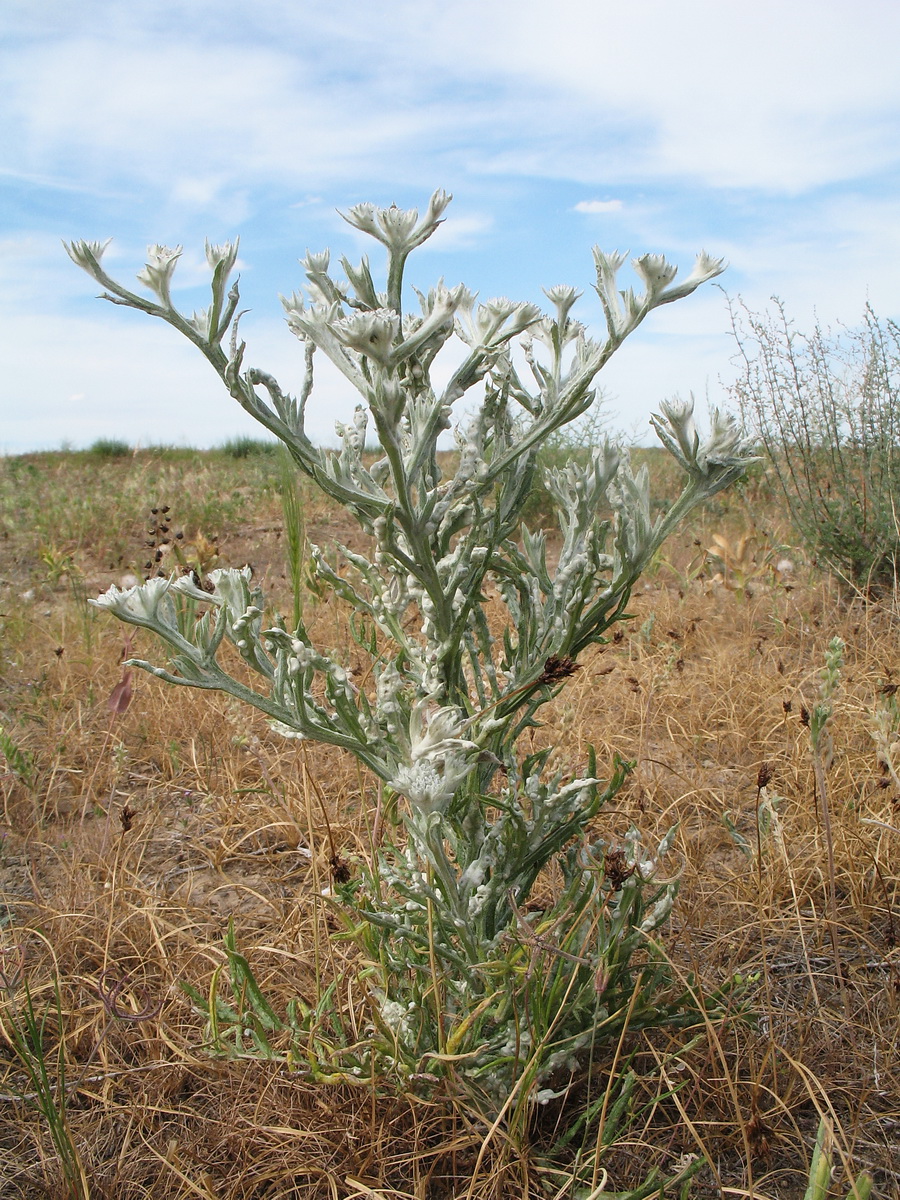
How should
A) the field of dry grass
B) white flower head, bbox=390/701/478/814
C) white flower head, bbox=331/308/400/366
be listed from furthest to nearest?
the field of dry grass
white flower head, bbox=390/701/478/814
white flower head, bbox=331/308/400/366

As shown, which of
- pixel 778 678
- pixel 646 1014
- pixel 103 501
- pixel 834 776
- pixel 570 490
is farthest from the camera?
pixel 103 501

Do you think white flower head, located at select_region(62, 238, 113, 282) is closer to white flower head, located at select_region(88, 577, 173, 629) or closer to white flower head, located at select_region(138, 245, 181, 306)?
white flower head, located at select_region(138, 245, 181, 306)

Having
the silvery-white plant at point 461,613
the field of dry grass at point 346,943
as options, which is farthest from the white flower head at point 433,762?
the field of dry grass at point 346,943

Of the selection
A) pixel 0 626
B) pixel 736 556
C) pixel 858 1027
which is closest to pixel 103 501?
pixel 0 626

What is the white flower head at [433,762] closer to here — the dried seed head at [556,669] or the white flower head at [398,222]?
the dried seed head at [556,669]

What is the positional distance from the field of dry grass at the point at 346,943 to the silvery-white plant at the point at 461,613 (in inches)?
5.5

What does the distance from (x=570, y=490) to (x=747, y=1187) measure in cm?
118

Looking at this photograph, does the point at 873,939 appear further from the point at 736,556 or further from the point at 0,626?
the point at 0,626

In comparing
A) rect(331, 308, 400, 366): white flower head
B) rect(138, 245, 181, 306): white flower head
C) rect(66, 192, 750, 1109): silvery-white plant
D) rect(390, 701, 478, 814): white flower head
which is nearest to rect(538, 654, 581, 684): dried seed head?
rect(66, 192, 750, 1109): silvery-white plant

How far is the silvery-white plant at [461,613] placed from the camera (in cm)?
123

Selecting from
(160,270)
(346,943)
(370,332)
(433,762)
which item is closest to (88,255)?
(160,270)

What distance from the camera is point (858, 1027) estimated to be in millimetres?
1774

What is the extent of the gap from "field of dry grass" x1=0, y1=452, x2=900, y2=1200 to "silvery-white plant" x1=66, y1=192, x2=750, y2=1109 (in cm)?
14

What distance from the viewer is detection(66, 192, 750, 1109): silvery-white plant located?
1227mm
